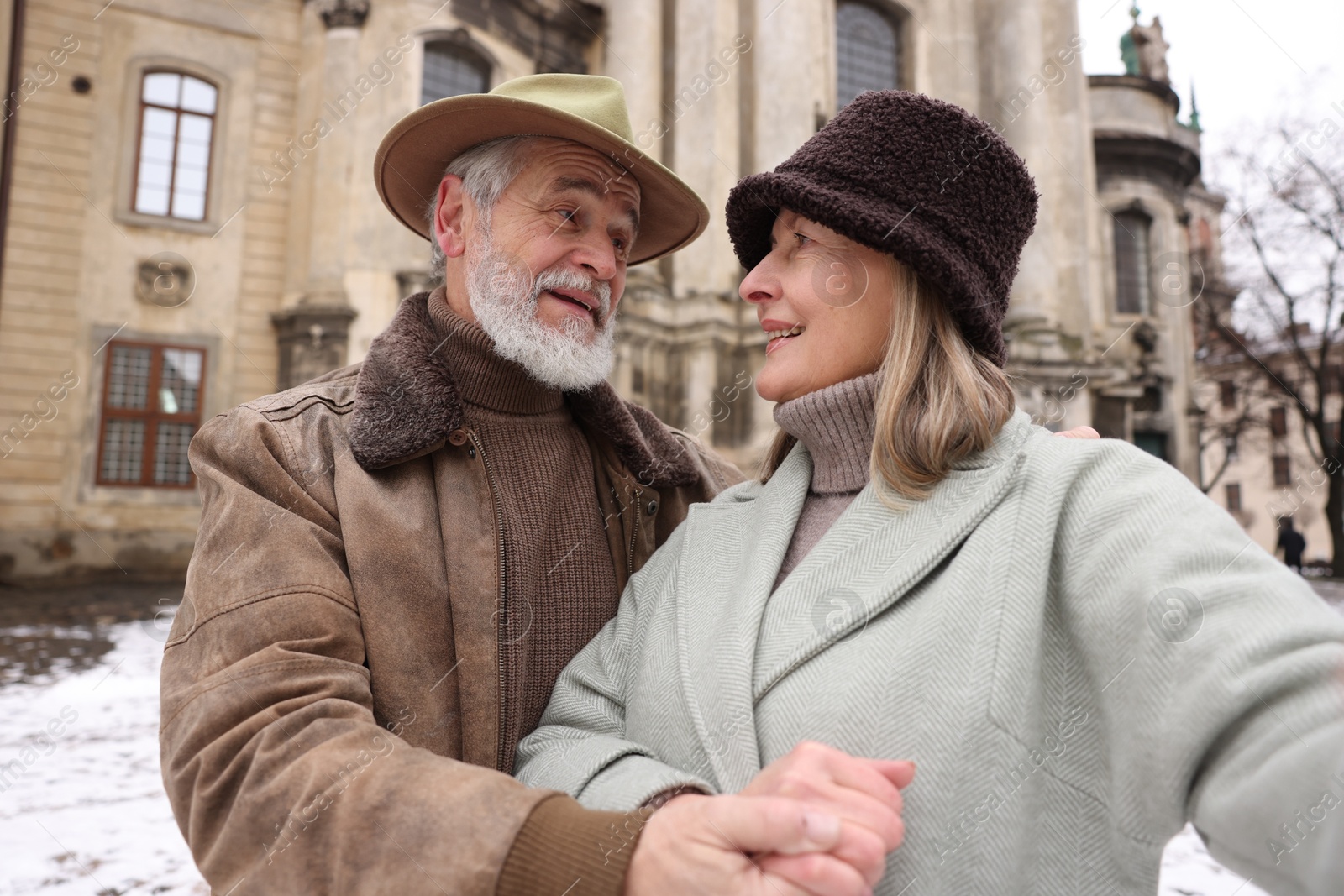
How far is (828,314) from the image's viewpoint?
196 centimetres

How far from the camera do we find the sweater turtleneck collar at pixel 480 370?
8.04 feet

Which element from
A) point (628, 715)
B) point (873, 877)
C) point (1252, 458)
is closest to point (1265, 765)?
point (873, 877)

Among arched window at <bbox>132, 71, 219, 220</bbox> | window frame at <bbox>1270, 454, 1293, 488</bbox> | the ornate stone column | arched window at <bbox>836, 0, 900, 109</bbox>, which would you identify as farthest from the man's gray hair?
window frame at <bbox>1270, 454, 1293, 488</bbox>

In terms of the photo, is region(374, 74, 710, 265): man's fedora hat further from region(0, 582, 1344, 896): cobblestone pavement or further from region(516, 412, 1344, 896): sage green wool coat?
region(0, 582, 1344, 896): cobblestone pavement

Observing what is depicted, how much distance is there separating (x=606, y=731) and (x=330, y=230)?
13841 mm

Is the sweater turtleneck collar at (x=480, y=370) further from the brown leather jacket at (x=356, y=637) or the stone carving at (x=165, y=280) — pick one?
the stone carving at (x=165, y=280)

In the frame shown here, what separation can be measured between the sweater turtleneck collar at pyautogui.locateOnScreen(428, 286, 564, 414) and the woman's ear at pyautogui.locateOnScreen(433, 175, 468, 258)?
29 cm

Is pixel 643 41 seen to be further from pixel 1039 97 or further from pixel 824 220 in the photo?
pixel 824 220

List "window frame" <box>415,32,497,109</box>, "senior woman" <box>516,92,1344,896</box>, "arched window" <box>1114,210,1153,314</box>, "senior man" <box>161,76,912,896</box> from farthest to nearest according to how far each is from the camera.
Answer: "arched window" <box>1114,210,1153,314</box> → "window frame" <box>415,32,497,109</box> → "senior man" <box>161,76,912,896</box> → "senior woman" <box>516,92,1344,896</box>

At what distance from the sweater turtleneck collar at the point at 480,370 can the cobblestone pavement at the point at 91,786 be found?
82.4 inches

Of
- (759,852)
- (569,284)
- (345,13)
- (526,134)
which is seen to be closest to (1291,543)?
(345,13)

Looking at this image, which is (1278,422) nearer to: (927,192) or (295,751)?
(927,192)

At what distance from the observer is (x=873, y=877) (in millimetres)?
1255

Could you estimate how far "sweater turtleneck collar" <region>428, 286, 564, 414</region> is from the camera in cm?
245
